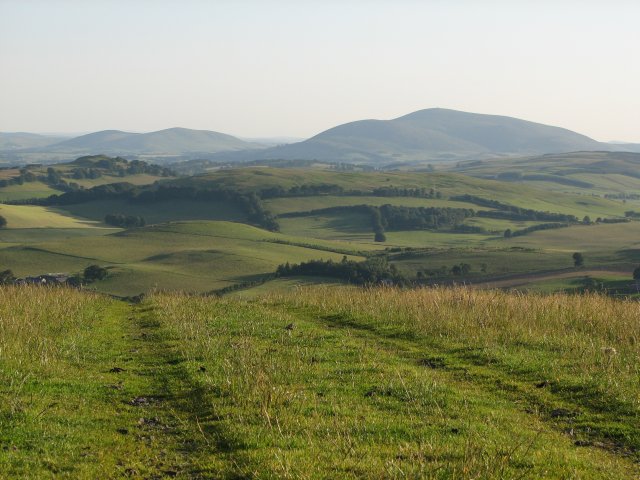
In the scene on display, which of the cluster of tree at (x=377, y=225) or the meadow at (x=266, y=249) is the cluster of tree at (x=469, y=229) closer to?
the meadow at (x=266, y=249)

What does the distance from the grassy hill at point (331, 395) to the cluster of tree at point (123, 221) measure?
172m

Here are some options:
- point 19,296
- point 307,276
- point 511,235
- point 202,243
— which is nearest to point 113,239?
point 202,243

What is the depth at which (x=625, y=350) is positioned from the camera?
58.5ft

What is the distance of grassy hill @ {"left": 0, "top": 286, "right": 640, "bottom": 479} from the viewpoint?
33.6ft

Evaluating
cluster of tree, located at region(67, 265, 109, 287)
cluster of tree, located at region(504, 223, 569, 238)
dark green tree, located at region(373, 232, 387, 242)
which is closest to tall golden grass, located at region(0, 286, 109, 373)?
cluster of tree, located at region(67, 265, 109, 287)

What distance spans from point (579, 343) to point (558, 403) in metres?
5.50

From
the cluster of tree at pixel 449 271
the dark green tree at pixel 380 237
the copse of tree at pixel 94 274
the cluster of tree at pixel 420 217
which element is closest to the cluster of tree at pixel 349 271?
the cluster of tree at pixel 449 271

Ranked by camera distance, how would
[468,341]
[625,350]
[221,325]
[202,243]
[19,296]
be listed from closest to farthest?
[625,350], [468,341], [221,325], [19,296], [202,243]

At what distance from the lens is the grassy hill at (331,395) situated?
10.2 metres

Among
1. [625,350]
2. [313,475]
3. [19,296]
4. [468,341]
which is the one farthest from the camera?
[19,296]

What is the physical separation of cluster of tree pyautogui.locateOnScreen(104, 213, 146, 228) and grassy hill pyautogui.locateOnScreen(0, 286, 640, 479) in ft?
565

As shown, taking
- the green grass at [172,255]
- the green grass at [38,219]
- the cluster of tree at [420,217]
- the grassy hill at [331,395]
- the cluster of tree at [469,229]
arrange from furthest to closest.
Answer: the cluster of tree at [420,217], the cluster of tree at [469,229], the green grass at [38,219], the green grass at [172,255], the grassy hill at [331,395]

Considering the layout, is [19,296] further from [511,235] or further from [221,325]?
[511,235]

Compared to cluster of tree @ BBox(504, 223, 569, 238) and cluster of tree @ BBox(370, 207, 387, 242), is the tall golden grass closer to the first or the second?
cluster of tree @ BBox(370, 207, 387, 242)
